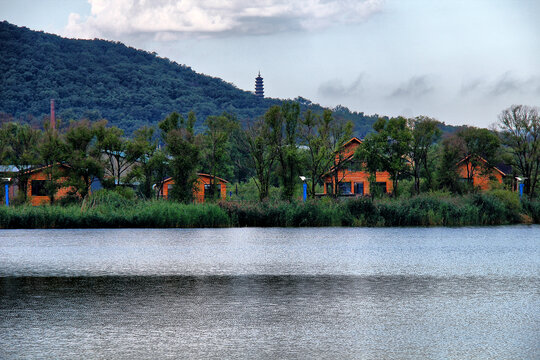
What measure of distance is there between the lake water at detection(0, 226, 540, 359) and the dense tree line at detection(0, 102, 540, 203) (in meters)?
23.1

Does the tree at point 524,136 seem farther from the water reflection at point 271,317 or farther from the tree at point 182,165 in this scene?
the water reflection at point 271,317

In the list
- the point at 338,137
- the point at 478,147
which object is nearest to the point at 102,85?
the point at 338,137

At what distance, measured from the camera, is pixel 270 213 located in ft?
135

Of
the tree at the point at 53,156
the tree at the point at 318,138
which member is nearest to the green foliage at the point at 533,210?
the tree at the point at 318,138

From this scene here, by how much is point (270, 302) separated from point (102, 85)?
353ft

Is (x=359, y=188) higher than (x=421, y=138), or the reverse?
(x=421, y=138)

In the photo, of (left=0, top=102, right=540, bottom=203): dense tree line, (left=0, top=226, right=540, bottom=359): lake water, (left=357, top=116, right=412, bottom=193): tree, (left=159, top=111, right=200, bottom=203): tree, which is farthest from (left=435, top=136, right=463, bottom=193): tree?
(left=0, top=226, right=540, bottom=359): lake water

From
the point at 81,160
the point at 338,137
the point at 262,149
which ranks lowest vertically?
the point at 81,160

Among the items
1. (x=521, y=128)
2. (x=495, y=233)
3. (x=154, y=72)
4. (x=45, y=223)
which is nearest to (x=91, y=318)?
(x=495, y=233)

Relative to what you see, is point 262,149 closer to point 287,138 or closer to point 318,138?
point 287,138

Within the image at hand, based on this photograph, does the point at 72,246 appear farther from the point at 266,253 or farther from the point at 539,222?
the point at 539,222

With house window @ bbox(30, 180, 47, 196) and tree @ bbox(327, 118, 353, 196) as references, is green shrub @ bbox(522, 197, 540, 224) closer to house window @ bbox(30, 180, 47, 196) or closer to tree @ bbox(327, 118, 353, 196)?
tree @ bbox(327, 118, 353, 196)

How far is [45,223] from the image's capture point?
39.8 m

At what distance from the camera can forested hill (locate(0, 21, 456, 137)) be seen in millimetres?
107750
